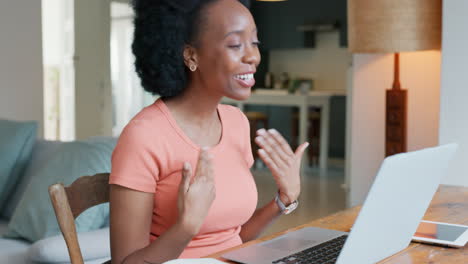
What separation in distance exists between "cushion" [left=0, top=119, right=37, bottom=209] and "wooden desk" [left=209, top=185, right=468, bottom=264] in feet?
5.92

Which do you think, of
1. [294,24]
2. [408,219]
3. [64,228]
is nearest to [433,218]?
[408,219]

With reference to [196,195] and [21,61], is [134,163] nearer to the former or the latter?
[196,195]

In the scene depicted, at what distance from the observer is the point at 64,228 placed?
1.19m

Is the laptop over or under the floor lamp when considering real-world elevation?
under

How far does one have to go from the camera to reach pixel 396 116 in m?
3.47

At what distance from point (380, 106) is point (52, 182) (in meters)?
2.18

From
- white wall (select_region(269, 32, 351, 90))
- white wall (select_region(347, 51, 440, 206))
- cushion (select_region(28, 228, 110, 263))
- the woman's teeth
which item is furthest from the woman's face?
white wall (select_region(269, 32, 351, 90))

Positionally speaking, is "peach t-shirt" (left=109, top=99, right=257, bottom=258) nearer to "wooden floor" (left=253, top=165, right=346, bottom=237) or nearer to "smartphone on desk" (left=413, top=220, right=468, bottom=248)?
"smartphone on desk" (left=413, top=220, right=468, bottom=248)

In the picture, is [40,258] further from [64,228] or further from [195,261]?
[195,261]

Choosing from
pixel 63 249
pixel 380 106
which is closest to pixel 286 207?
pixel 63 249

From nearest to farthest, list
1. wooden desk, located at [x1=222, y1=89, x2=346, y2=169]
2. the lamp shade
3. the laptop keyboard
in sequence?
the laptop keyboard → the lamp shade → wooden desk, located at [x1=222, y1=89, x2=346, y2=169]

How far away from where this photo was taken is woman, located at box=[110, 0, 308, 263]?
122 centimetres

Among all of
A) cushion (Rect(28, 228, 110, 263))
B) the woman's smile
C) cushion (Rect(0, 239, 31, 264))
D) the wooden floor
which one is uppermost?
the woman's smile

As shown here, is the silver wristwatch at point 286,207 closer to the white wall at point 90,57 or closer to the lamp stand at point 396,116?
the lamp stand at point 396,116
